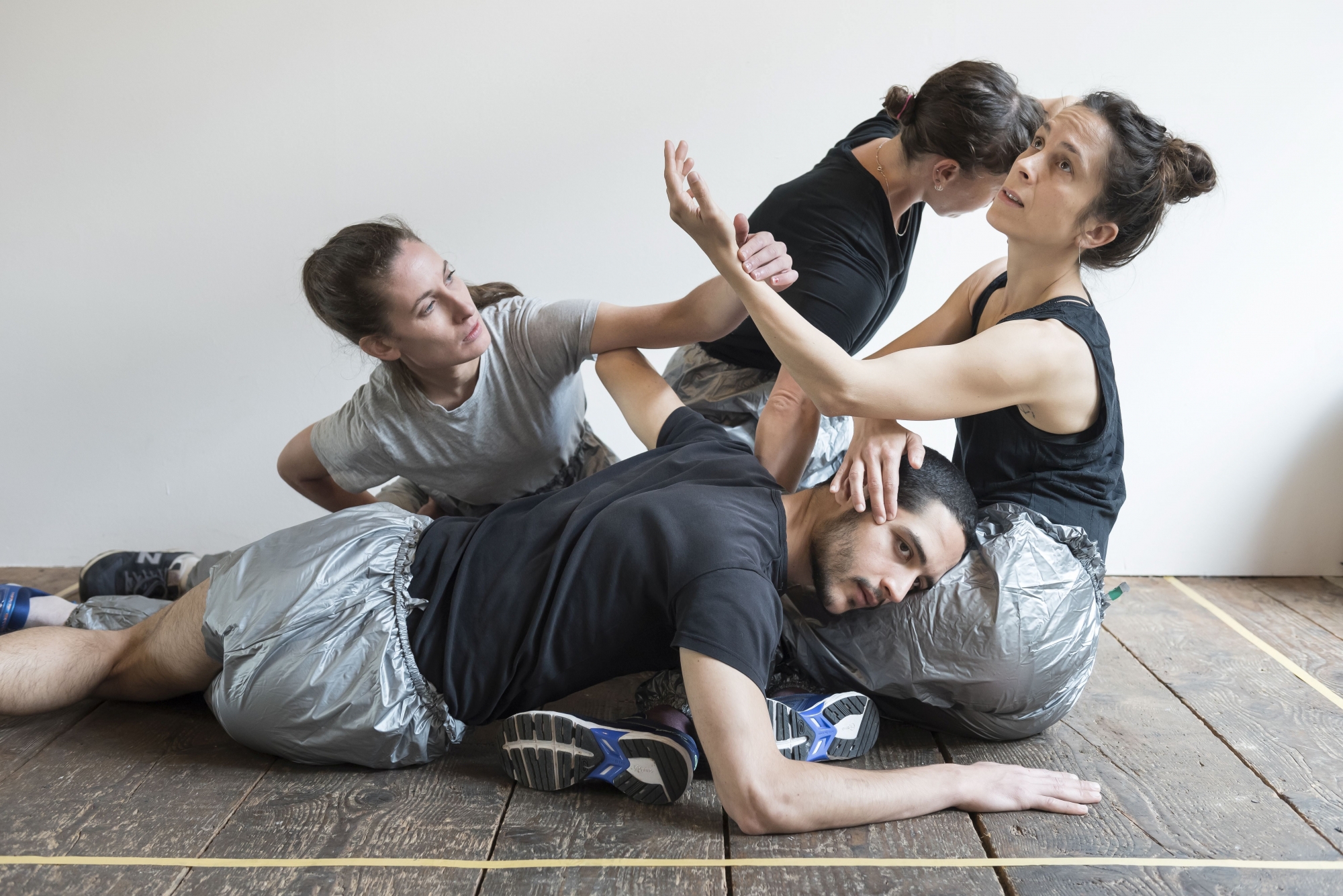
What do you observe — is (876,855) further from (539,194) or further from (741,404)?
(539,194)

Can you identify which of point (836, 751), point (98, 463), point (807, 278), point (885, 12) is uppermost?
point (885, 12)

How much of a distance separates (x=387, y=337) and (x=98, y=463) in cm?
146

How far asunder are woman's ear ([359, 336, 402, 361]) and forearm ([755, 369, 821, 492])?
761mm

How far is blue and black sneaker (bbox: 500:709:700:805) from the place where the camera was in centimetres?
152

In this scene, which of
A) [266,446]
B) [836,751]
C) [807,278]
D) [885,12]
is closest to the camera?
[836,751]

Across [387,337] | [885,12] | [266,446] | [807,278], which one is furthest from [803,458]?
[266,446]

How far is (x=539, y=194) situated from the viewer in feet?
8.93

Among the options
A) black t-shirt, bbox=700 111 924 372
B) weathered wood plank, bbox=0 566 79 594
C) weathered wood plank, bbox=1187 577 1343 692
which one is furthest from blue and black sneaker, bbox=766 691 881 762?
weathered wood plank, bbox=0 566 79 594

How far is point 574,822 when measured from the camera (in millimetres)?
1495

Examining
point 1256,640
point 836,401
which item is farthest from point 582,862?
point 1256,640

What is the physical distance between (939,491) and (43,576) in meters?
2.57

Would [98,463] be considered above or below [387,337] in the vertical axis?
below

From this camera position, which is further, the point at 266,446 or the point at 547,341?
the point at 266,446

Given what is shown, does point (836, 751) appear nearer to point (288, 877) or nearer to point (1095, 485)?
point (1095, 485)
